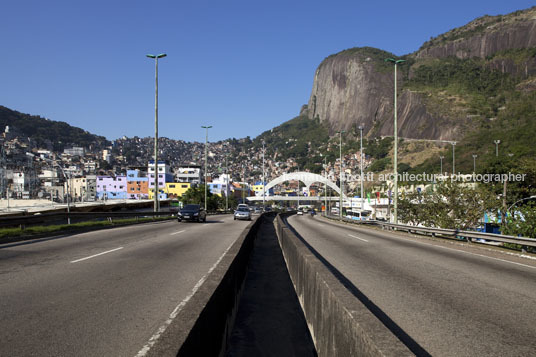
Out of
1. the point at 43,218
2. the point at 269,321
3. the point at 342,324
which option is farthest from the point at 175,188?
the point at 342,324

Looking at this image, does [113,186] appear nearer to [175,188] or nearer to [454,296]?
[175,188]

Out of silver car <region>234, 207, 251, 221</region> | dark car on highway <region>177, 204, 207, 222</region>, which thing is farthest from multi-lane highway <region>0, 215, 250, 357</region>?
silver car <region>234, 207, 251, 221</region>

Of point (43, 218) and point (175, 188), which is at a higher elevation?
point (175, 188)

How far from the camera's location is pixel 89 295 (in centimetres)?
709

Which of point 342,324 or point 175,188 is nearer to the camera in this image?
point 342,324

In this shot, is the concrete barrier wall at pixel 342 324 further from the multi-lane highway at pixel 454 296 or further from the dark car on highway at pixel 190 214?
the dark car on highway at pixel 190 214

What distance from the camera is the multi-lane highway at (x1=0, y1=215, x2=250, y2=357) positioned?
16.0 feet

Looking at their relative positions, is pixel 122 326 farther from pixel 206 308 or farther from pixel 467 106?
pixel 467 106

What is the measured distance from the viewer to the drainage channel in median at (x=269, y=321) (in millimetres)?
6578

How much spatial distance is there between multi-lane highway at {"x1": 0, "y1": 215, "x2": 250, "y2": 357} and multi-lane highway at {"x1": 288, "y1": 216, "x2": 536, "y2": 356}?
138 inches

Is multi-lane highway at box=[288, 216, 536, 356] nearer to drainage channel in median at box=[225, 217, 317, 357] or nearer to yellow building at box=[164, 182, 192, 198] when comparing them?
drainage channel in median at box=[225, 217, 317, 357]

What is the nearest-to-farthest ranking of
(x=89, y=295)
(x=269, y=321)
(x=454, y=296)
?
(x=89, y=295) → (x=454, y=296) → (x=269, y=321)

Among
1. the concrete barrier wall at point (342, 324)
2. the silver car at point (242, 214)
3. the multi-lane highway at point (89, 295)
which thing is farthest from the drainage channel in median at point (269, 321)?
the silver car at point (242, 214)

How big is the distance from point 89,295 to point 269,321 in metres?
3.27
